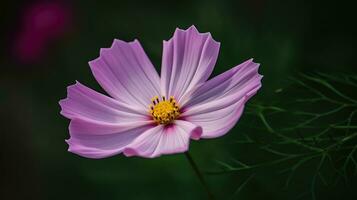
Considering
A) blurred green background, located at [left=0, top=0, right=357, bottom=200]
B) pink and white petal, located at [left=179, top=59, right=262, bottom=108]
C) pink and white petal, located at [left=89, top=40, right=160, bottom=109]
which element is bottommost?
blurred green background, located at [left=0, top=0, right=357, bottom=200]

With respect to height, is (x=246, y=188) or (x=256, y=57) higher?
(x=256, y=57)

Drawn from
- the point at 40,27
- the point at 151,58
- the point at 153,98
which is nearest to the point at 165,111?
the point at 153,98

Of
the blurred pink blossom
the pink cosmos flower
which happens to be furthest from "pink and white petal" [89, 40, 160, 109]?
the blurred pink blossom

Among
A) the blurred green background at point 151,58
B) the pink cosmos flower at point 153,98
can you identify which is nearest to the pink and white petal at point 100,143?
the pink cosmos flower at point 153,98

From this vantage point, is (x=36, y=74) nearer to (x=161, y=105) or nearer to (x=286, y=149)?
(x=286, y=149)

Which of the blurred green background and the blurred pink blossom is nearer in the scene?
the blurred green background

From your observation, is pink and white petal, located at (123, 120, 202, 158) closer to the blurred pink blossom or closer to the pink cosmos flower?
the pink cosmos flower

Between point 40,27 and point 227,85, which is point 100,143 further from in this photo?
point 40,27

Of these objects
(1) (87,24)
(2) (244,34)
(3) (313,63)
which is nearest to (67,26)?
(1) (87,24)
